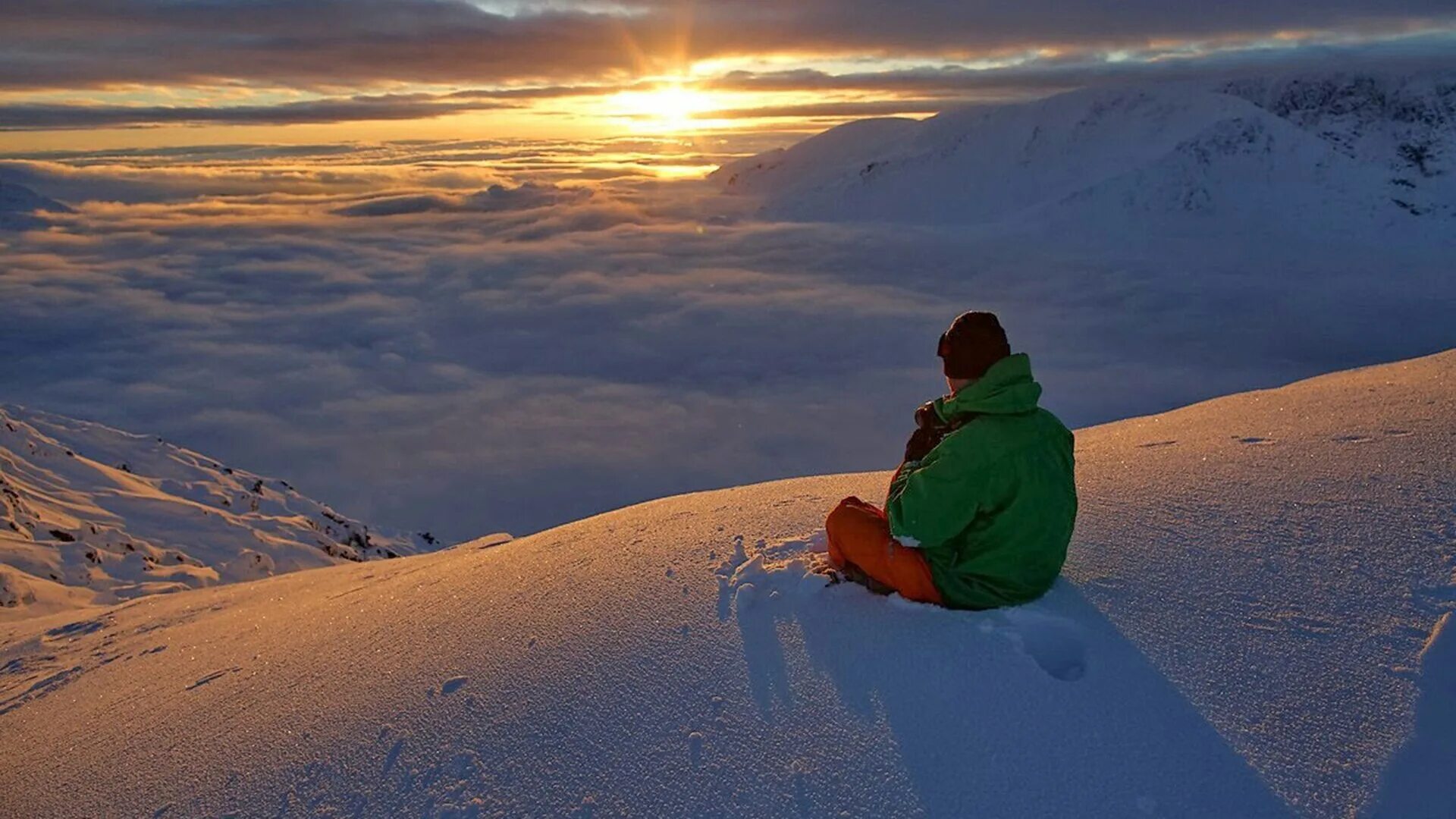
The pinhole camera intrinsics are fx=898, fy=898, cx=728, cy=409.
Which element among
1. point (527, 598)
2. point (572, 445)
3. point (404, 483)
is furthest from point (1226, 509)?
point (572, 445)

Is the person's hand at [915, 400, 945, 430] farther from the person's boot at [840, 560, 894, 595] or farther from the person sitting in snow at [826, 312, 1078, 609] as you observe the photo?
the person's boot at [840, 560, 894, 595]

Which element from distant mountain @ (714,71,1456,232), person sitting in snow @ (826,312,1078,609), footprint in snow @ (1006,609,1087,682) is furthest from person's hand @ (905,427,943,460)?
distant mountain @ (714,71,1456,232)

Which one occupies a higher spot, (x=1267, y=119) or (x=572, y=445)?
(x=1267, y=119)

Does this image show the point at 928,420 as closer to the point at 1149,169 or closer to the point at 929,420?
the point at 929,420

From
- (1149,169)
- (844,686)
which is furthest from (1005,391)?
(1149,169)

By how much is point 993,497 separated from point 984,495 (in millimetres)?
40

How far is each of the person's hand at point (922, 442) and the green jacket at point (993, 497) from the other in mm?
249

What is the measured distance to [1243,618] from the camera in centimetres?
308

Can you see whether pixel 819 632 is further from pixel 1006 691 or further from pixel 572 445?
pixel 572 445

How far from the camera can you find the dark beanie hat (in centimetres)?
298

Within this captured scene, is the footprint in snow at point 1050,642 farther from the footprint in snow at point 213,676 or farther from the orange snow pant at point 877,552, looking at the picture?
the footprint in snow at point 213,676

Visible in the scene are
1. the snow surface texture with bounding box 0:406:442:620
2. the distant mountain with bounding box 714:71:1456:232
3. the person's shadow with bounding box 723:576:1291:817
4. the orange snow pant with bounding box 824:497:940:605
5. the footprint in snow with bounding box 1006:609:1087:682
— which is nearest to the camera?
the person's shadow with bounding box 723:576:1291:817

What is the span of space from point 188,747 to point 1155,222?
415ft

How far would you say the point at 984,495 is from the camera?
295 cm
